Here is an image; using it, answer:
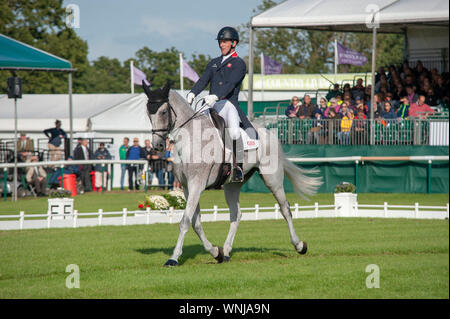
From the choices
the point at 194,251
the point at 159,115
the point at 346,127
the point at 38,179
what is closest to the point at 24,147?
the point at 38,179

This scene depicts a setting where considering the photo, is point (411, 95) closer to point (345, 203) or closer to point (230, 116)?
point (345, 203)

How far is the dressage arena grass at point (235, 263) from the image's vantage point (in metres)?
8.43

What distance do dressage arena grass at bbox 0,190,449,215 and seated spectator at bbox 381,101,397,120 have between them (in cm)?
296

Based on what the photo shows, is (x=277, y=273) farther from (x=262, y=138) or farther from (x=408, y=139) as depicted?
(x=408, y=139)

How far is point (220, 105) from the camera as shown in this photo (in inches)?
448

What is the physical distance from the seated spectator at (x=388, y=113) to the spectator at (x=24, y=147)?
528 inches

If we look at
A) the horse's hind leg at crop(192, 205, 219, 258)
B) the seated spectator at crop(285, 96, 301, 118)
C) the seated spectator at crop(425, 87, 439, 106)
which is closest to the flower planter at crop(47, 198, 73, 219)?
the horse's hind leg at crop(192, 205, 219, 258)

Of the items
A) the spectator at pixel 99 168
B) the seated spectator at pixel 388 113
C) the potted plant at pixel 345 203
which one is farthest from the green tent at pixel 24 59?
the seated spectator at pixel 388 113

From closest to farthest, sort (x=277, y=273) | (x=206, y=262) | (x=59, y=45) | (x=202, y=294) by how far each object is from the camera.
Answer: (x=202, y=294) → (x=277, y=273) → (x=206, y=262) → (x=59, y=45)

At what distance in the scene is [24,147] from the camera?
2920 cm

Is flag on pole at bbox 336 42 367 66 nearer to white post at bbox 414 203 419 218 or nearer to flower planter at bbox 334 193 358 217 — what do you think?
flower planter at bbox 334 193 358 217
